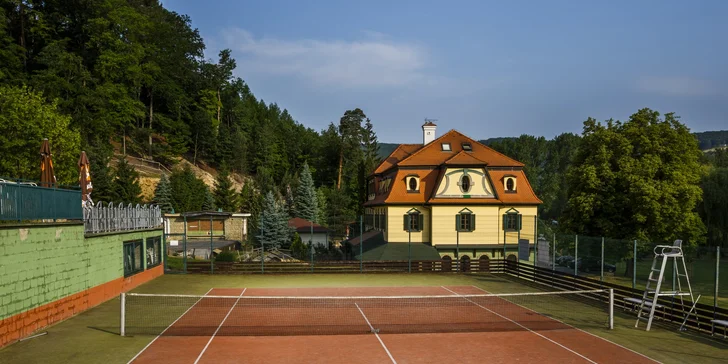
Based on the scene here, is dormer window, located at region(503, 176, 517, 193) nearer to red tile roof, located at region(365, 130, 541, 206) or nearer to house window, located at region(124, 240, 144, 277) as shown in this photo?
red tile roof, located at region(365, 130, 541, 206)

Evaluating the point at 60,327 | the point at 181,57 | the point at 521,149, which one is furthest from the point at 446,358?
the point at 521,149

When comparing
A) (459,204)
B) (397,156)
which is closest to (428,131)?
(397,156)

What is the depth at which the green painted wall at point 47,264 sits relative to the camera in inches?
549

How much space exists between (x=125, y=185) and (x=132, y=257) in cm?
3308

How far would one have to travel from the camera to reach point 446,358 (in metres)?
13.0

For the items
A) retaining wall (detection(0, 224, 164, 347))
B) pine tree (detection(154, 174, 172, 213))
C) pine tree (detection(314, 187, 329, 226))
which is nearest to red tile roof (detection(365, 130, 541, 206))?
retaining wall (detection(0, 224, 164, 347))

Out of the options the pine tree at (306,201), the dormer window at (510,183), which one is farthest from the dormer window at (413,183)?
the pine tree at (306,201)

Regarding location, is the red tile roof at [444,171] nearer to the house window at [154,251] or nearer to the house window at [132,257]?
the house window at [154,251]

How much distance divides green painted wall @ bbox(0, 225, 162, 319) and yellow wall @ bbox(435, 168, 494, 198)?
79.8 ft

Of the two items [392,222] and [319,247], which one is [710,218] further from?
[319,247]

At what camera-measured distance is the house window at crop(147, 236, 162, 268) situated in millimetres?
28531

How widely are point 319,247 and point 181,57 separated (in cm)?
4965

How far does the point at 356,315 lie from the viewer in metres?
18.9

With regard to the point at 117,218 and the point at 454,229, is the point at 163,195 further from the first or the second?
the point at 117,218
